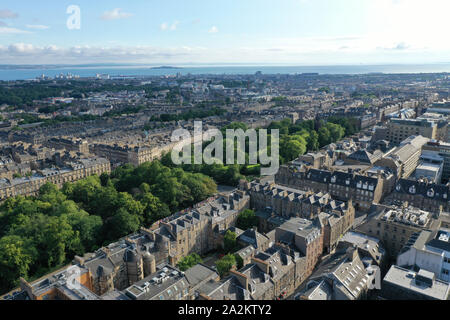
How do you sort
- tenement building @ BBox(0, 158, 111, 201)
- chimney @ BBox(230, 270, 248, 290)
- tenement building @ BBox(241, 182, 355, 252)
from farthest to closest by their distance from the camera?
1. tenement building @ BBox(0, 158, 111, 201)
2. tenement building @ BBox(241, 182, 355, 252)
3. chimney @ BBox(230, 270, 248, 290)

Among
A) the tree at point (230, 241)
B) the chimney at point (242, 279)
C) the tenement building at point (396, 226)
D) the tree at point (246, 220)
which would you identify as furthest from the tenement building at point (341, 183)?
the chimney at point (242, 279)

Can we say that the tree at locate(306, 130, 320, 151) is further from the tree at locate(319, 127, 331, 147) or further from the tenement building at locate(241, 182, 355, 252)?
the tenement building at locate(241, 182, 355, 252)

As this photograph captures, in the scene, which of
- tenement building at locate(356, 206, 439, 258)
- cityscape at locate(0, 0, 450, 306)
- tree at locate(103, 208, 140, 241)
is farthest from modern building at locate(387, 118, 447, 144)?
tree at locate(103, 208, 140, 241)

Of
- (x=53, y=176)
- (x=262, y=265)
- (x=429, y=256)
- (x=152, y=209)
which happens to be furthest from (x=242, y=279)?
(x=53, y=176)

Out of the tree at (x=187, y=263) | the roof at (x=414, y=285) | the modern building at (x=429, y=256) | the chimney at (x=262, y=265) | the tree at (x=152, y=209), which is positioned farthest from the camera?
the tree at (x=152, y=209)

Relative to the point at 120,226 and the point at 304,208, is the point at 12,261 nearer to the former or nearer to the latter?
the point at 120,226

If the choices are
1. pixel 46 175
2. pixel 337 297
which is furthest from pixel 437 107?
pixel 46 175

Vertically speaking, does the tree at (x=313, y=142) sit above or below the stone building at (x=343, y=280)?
above

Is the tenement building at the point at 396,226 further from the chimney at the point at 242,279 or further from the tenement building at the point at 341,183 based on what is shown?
the chimney at the point at 242,279

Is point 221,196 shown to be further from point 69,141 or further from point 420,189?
point 69,141
